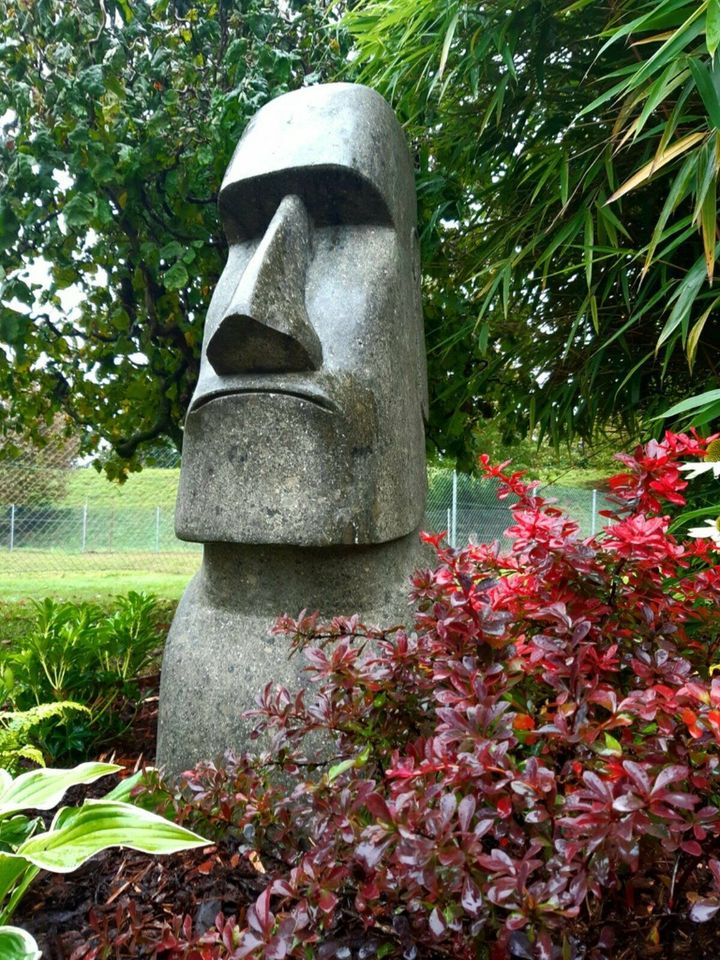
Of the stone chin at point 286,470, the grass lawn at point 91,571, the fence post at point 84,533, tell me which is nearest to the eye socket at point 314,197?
the stone chin at point 286,470

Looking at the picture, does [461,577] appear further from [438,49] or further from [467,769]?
[438,49]

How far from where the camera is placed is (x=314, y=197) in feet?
6.88

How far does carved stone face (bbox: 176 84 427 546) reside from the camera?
1846 mm

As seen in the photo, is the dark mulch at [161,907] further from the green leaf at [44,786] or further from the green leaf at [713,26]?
the green leaf at [713,26]

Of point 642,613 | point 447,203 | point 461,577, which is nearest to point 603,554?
point 642,613

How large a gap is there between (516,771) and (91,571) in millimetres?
10980

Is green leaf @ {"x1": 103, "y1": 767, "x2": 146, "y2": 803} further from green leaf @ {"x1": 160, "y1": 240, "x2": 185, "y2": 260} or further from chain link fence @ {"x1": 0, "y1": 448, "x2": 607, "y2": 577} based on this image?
chain link fence @ {"x1": 0, "y1": 448, "x2": 607, "y2": 577}

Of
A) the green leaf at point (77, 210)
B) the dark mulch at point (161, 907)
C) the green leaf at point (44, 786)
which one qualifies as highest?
the green leaf at point (77, 210)

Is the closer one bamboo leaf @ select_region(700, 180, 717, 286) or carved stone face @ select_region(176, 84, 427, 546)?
carved stone face @ select_region(176, 84, 427, 546)

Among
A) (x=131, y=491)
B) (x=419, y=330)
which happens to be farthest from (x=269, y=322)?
(x=131, y=491)

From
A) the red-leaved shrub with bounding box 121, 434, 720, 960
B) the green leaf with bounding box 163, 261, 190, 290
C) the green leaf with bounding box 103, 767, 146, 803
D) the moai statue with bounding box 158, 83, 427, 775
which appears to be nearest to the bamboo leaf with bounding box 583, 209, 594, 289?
the moai statue with bounding box 158, 83, 427, 775

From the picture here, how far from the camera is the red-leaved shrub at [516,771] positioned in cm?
88

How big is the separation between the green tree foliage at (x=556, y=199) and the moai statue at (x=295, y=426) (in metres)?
0.73

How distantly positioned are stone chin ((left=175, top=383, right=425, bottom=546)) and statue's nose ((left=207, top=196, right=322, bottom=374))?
77 mm
